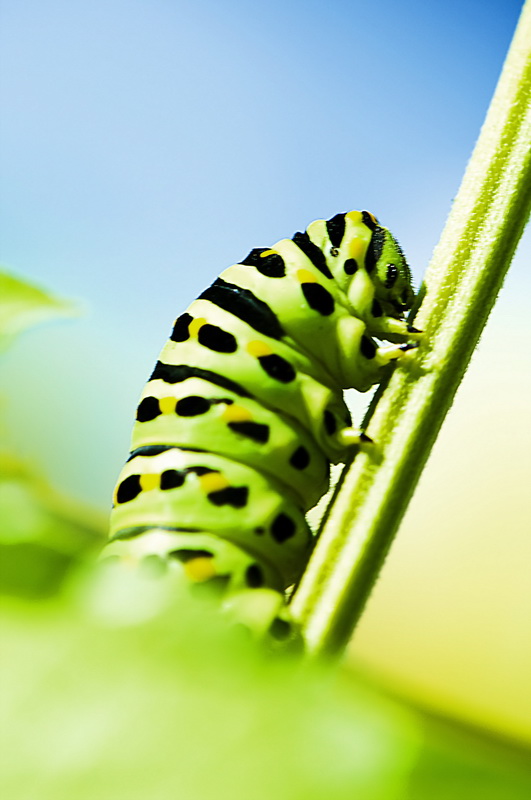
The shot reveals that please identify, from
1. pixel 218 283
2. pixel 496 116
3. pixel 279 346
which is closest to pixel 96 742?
pixel 496 116

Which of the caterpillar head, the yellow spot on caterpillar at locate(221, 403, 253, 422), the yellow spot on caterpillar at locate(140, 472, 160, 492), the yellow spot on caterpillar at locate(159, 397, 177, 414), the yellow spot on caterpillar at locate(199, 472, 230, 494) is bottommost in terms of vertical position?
the yellow spot on caterpillar at locate(140, 472, 160, 492)

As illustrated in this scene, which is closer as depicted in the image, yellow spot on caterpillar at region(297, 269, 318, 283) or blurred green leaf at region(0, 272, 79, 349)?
blurred green leaf at region(0, 272, 79, 349)

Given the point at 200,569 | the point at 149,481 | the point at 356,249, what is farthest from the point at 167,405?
the point at 356,249

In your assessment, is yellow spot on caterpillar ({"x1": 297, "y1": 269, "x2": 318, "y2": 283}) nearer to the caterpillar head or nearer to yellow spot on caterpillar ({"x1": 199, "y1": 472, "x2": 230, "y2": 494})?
the caterpillar head

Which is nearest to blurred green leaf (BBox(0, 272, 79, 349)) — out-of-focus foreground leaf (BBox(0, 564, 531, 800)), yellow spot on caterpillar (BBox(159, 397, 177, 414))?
out-of-focus foreground leaf (BBox(0, 564, 531, 800))

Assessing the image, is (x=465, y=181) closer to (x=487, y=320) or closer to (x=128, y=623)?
(x=487, y=320)

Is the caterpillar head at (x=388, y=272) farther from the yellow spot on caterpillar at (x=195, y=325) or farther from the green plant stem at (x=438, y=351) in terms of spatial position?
the green plant stem at (x=438, y=351)

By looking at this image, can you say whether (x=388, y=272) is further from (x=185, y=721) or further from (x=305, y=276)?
(x=185, y=721)
